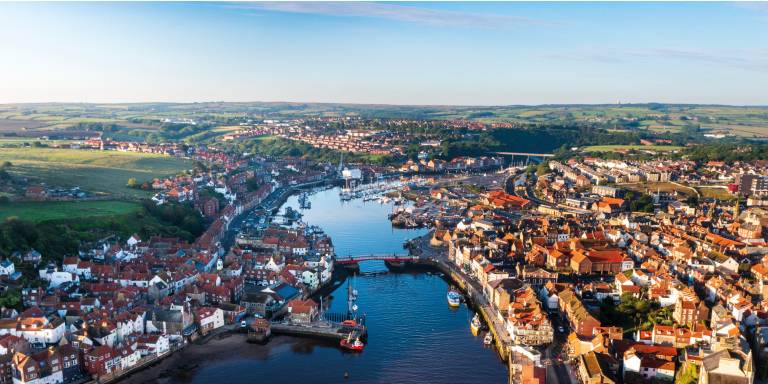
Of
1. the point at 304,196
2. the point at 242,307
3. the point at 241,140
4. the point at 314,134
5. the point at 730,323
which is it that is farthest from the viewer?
the point at 314,134

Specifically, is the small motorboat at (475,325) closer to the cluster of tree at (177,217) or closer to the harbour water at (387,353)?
the harbour water at (387,353)

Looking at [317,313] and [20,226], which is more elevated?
[20,226]

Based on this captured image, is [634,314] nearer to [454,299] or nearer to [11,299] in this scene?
[454,299]

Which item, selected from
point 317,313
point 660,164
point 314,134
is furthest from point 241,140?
point 317,313

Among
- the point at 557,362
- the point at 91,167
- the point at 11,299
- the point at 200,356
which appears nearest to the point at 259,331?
Result: the point at 200,356

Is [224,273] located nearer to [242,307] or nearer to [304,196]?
[242,307]

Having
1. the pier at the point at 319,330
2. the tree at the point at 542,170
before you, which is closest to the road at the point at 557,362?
the pier at the point at 319,330

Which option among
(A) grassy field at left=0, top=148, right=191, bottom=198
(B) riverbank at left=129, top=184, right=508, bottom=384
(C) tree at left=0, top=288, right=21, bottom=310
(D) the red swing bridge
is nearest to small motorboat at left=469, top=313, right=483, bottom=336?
(B) riverbank at left=129, top=184, right=508, bottom=384
